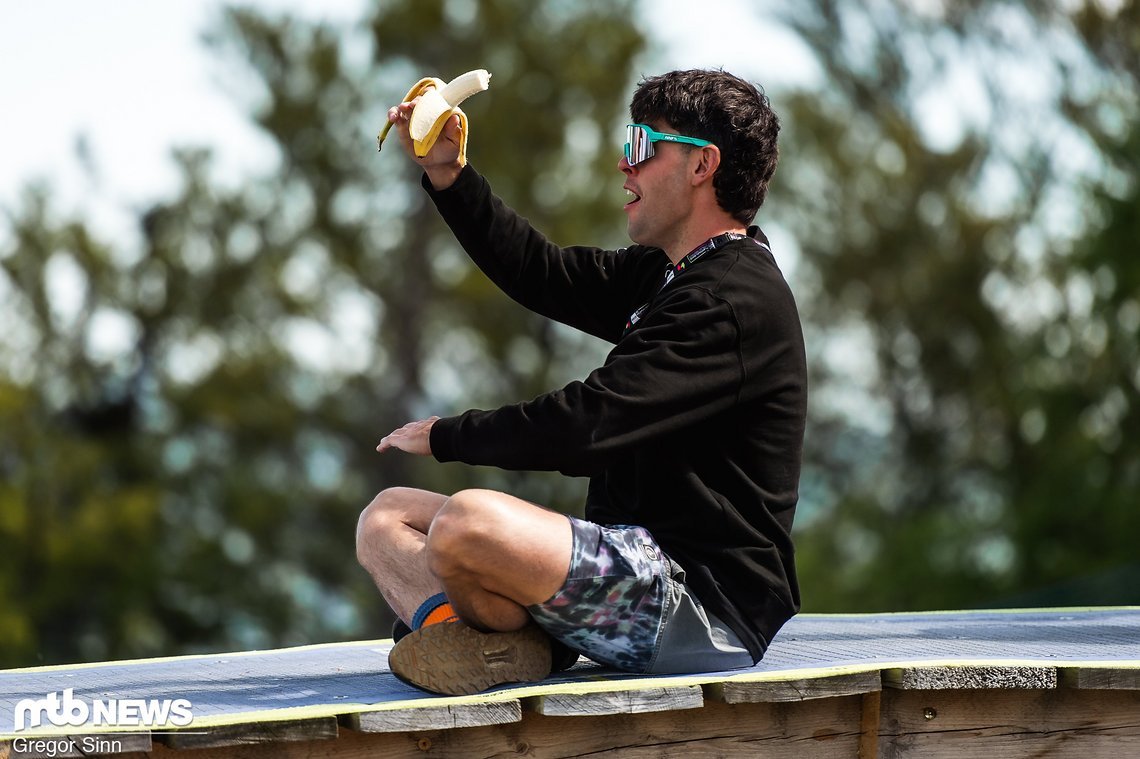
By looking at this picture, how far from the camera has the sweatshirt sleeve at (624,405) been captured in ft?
8.96

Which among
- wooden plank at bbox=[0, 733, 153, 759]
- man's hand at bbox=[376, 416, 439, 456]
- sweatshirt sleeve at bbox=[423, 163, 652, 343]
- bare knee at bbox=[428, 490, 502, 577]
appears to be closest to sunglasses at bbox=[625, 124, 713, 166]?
sweatshirt sleeve at bbox=[423, 163, 652, 343]

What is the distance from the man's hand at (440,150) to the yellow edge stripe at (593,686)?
4.02 feet

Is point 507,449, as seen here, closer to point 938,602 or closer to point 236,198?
point 938,602

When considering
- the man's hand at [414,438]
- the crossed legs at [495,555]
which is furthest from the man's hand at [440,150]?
the crossed legs at [495,555]

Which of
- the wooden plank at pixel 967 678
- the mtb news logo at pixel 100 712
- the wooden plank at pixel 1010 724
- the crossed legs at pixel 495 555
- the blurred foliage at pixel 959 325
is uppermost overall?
the blurred foliage at pixel 959 325

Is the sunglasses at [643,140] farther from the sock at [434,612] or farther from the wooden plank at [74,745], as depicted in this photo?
the wooden plank at [74,745]

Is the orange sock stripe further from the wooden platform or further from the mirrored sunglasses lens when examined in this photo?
the mirrored sunglasses lens

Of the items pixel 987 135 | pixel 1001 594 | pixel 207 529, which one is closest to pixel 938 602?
pixel 1001 594

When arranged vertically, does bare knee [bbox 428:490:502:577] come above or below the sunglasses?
below

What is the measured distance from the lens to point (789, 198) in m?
19.0

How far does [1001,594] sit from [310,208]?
9516mm

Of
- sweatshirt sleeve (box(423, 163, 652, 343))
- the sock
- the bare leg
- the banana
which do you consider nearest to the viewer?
the sock

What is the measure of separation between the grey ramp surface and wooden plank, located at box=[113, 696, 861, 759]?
7 centimetres

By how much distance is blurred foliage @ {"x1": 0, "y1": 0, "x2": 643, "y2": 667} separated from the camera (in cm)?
1642
